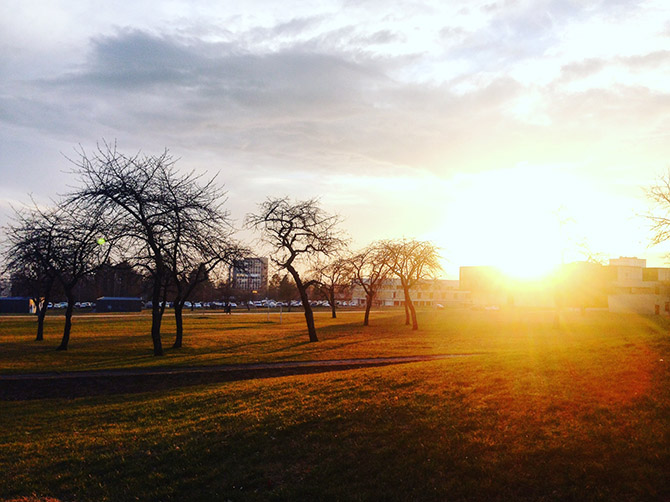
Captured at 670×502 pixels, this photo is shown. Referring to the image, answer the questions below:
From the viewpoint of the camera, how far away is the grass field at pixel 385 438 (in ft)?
23.7

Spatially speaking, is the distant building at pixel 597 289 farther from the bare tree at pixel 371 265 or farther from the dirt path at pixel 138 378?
the dirt path at pixel 138 378

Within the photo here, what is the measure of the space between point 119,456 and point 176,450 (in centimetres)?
104

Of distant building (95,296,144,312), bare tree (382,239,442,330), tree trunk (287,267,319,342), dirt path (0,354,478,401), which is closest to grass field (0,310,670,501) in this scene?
dirt path (0,354,478,401)

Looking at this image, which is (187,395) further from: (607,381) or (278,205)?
(278,205)

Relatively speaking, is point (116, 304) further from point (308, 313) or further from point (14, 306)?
point (308, 313)

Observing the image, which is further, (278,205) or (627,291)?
(627,291)

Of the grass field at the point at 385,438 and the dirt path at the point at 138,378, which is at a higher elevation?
the grass field at the point at 385,438

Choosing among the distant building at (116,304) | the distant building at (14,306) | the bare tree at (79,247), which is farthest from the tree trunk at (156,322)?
the distant building at (14,306)

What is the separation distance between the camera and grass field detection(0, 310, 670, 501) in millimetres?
7219

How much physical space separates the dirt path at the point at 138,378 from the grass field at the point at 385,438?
8.30ft

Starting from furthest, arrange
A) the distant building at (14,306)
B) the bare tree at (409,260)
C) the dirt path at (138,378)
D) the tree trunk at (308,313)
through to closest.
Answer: the distant building at (14,306) → the bare tree at (409,260) → the tree trunk at (308,313) → the dirt path at (138,378)

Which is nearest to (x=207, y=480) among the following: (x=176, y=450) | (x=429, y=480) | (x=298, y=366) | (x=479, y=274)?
(x=176, y=450)

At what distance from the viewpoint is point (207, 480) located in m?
8.26

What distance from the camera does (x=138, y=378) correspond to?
18656mm
